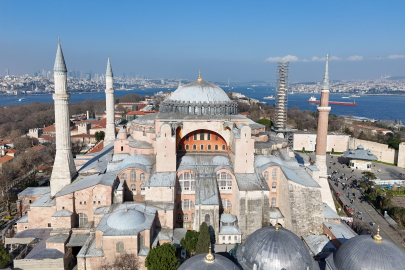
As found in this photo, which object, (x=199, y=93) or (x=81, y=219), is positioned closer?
(x=81, y=219)

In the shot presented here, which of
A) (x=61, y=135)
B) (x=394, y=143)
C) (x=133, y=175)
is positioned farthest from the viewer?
(x=394, y=143)

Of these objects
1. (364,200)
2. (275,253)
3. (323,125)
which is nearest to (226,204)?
(275,253)

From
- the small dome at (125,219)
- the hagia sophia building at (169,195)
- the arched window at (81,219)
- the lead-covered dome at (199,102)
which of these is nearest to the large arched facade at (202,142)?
the hagia sophia building at (169,195)

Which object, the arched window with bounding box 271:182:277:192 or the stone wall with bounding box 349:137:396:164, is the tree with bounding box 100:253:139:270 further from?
the stone wall with bounding box 349:137:396:164

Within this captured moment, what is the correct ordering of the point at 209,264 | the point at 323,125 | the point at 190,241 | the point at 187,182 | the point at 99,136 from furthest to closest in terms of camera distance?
the point at 99,136
the point at 323,125
the point at 187,182
the point at 190,241
the point at 209,264

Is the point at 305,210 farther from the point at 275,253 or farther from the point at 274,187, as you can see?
the point at 275,253

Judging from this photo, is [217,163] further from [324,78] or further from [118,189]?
[324,78]

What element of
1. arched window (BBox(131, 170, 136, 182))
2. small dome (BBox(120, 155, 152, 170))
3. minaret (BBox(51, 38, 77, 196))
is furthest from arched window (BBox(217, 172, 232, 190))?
minaret (BBox(51, 38, 77, 196))
